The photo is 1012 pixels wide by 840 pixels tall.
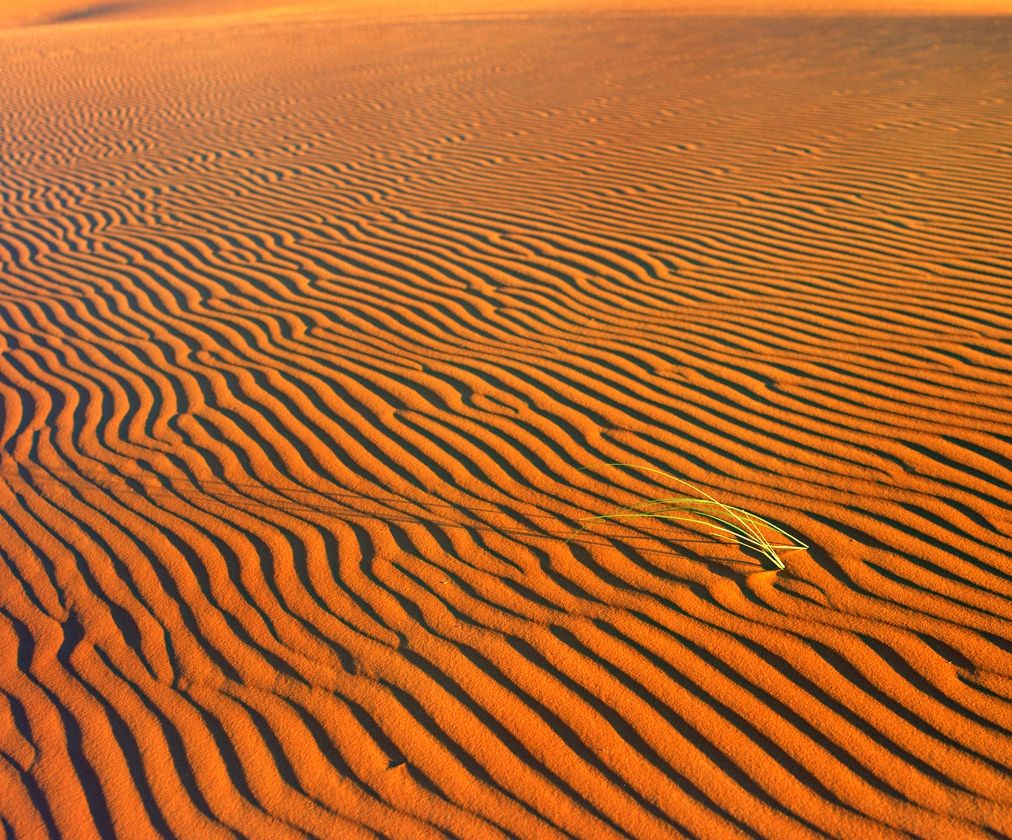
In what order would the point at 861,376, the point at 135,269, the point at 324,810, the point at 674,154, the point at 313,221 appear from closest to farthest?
the point at 324,810 → the point at 861,376 → the point at 135,269 → the point at 313,221 → the point at 674,154

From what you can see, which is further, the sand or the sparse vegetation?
the sparse vegetation

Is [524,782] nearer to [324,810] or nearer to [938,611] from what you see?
[324,810]

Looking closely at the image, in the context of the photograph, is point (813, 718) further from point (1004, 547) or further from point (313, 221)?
point (313, 221)

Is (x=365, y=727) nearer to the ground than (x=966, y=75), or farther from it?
nearer to the ground

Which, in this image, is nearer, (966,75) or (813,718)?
(813,718)

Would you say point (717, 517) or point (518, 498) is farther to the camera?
point (518, 498)

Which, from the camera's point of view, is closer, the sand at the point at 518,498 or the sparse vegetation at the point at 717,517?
the sand at the point at 518,498

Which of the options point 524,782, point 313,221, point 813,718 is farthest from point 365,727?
point 313,221

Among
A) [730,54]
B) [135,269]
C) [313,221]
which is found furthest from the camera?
[730,54]
